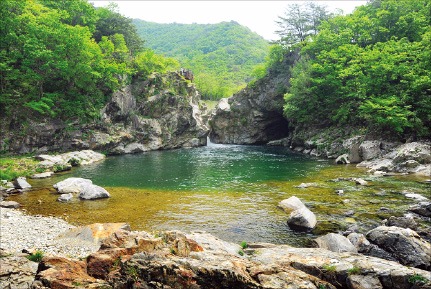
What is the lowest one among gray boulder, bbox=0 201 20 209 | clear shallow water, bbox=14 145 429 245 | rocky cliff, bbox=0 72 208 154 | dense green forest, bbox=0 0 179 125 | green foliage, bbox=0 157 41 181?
clear shallow water, bbox=14 145 429 245

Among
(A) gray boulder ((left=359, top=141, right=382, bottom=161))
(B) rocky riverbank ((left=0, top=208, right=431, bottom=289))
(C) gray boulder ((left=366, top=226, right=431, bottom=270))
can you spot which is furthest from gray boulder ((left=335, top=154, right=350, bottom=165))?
(B) rocky riverbank ((left=0, top=208, right=431, bottom=289))

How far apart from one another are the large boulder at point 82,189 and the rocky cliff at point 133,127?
22.0 meters

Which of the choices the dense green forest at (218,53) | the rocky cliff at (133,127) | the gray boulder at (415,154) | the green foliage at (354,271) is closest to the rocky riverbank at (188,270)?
the green foliage at (354,271)

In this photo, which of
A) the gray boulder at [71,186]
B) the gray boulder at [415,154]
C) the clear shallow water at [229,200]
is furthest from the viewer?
the gray boulder at [415,154]

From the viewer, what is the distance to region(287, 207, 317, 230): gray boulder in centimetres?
1483

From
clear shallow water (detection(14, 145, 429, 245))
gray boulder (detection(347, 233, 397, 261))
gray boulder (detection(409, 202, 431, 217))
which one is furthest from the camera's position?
gray boulder (detection(409, 202, 431, 217))

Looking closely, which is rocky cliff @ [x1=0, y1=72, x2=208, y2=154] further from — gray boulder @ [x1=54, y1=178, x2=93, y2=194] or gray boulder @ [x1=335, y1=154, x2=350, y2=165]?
gray boulder @ [x1=335, y1=154, x2=350, y2=165]

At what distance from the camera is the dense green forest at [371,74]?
→ 3403 cm

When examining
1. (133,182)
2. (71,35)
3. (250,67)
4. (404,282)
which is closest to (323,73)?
(133,182)

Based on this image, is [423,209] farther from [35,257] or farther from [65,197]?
[65,197]

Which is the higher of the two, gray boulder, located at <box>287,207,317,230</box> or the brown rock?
the brown rock

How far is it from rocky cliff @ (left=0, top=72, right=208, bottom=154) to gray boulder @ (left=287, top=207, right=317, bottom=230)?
38.1 meters

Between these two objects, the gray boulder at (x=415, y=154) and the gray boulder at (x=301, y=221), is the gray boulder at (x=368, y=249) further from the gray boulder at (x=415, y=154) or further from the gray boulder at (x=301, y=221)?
the gray boulder at (x=415, y=154)

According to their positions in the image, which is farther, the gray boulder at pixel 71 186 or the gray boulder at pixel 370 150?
the gray boulder at pixel 370 150
